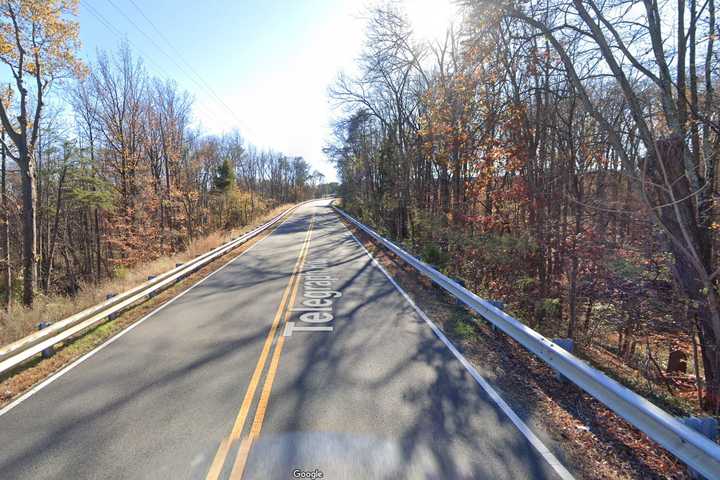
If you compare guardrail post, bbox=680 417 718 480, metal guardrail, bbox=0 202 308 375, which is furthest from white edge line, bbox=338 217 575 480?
metal guardrail, bbox=0 202 308 375

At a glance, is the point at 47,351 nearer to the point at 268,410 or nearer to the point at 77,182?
the point at 268,410

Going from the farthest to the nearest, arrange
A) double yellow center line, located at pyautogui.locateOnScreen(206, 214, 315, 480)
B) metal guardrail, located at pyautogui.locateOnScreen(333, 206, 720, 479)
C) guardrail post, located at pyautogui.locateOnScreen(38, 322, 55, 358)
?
guardrail post, located at pyautogui.locateOnScreen(38, 322, 55, 358)
double yellow center line, located at pyautogui.locateOnScreen(206, 214, 315, 480)
metal guardrail, located at pyautogui.locateOnScreen(333, 206, 720, 479)

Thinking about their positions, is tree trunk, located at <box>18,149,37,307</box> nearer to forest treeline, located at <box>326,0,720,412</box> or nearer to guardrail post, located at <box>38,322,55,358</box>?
guardrail post, located at <box>38,322,55,358</box>

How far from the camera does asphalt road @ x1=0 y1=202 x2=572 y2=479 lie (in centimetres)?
310

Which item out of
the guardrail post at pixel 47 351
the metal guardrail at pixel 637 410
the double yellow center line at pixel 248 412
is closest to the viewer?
the metal guardrail at pixel 637 410

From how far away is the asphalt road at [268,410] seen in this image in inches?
122

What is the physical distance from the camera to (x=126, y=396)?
4.29 metres

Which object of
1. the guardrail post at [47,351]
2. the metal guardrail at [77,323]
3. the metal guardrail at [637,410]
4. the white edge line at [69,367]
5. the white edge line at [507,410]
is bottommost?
the white edge line at [69,367]

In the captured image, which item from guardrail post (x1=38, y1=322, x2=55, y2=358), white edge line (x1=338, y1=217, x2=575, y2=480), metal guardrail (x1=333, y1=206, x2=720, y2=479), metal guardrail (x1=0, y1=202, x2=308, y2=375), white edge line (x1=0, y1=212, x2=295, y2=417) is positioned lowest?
white edge line (x1=0, y1=212, x2=295, y2=417)

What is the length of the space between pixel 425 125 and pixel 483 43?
6267 millimetres

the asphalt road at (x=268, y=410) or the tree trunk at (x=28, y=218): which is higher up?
the tree trunk at (x=28, y=218)

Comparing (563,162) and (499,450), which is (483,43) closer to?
(563,162)

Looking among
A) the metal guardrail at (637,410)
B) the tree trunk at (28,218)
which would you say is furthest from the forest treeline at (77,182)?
the metal guardrail at (637,410)

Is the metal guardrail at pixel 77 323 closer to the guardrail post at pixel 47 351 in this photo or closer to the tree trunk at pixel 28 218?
the guardrail post at pixel 47 351
